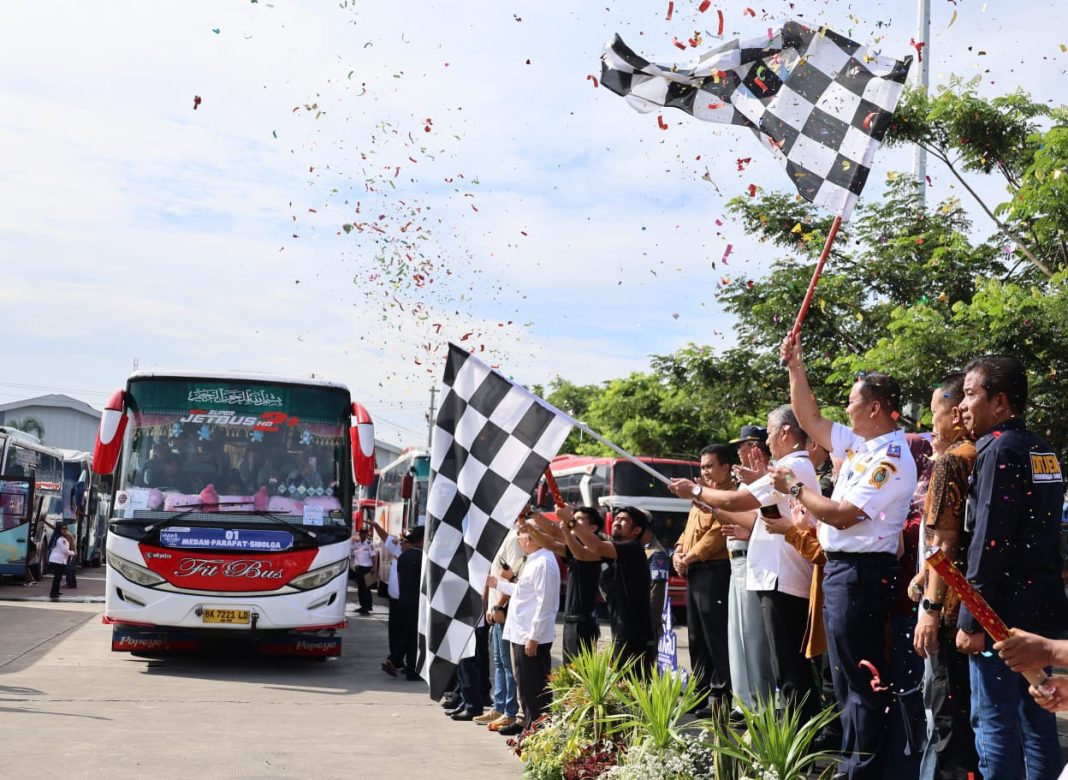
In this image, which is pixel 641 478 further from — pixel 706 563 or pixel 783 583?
pixel 783 583

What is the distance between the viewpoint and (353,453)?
12.6 meters

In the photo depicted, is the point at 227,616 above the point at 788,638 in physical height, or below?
below

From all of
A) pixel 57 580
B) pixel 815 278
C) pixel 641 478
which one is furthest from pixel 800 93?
pixel 57 580

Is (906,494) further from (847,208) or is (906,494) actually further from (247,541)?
(247,541)

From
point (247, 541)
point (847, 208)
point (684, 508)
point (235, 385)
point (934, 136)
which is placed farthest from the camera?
point (684, 508)

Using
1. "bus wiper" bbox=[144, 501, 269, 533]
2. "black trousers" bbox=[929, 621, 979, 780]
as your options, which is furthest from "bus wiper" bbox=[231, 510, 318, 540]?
"black trousers" bbox=[929, 621, 979, 780]

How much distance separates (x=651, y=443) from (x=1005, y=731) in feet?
95.2

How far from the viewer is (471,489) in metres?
7.41

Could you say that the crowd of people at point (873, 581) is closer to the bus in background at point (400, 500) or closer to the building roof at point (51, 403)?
the bus in background at point (400, 500)

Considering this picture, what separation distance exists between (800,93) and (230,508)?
25.2ft

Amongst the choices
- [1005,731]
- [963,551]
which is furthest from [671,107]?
[1005,731]

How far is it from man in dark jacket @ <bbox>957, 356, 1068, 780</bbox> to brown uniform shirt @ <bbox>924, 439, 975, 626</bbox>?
0.58 ft

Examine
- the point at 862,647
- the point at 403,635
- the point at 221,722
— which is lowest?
the point at 221,722

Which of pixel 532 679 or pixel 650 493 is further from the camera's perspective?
pixel 650 493
